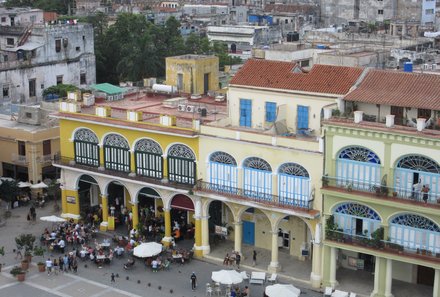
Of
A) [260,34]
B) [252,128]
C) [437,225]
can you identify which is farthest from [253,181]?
[260,34]

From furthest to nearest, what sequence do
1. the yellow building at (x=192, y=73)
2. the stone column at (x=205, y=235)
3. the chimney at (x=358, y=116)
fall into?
the yellow building at (x=192, y=73), the stone column at (x=205, y=235), the chimney at (x=358, y=116)

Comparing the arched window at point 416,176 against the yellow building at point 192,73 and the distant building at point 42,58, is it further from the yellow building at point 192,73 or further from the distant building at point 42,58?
the distant building at point 42,58

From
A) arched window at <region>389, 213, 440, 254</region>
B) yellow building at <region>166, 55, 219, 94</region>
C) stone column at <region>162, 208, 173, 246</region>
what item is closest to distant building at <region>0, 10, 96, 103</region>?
yellow building at <region>166, 55, 219, 94</region>

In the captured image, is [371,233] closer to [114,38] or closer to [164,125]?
[164,125]

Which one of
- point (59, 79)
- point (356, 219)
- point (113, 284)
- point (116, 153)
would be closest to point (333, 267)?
point (356, 219)

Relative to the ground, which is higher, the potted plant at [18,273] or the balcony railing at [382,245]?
the balcony railing at [382,245]

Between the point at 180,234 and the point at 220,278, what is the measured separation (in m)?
9.09

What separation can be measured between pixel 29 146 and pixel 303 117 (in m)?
24.1

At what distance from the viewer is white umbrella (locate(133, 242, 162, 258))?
152 ft

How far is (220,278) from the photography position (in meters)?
42.3

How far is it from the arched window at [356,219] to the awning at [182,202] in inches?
406

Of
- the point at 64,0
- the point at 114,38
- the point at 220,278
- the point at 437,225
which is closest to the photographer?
the point at 437,225

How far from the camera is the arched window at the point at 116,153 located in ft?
165

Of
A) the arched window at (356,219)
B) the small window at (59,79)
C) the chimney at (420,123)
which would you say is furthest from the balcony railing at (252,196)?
the small window at (59,79)
